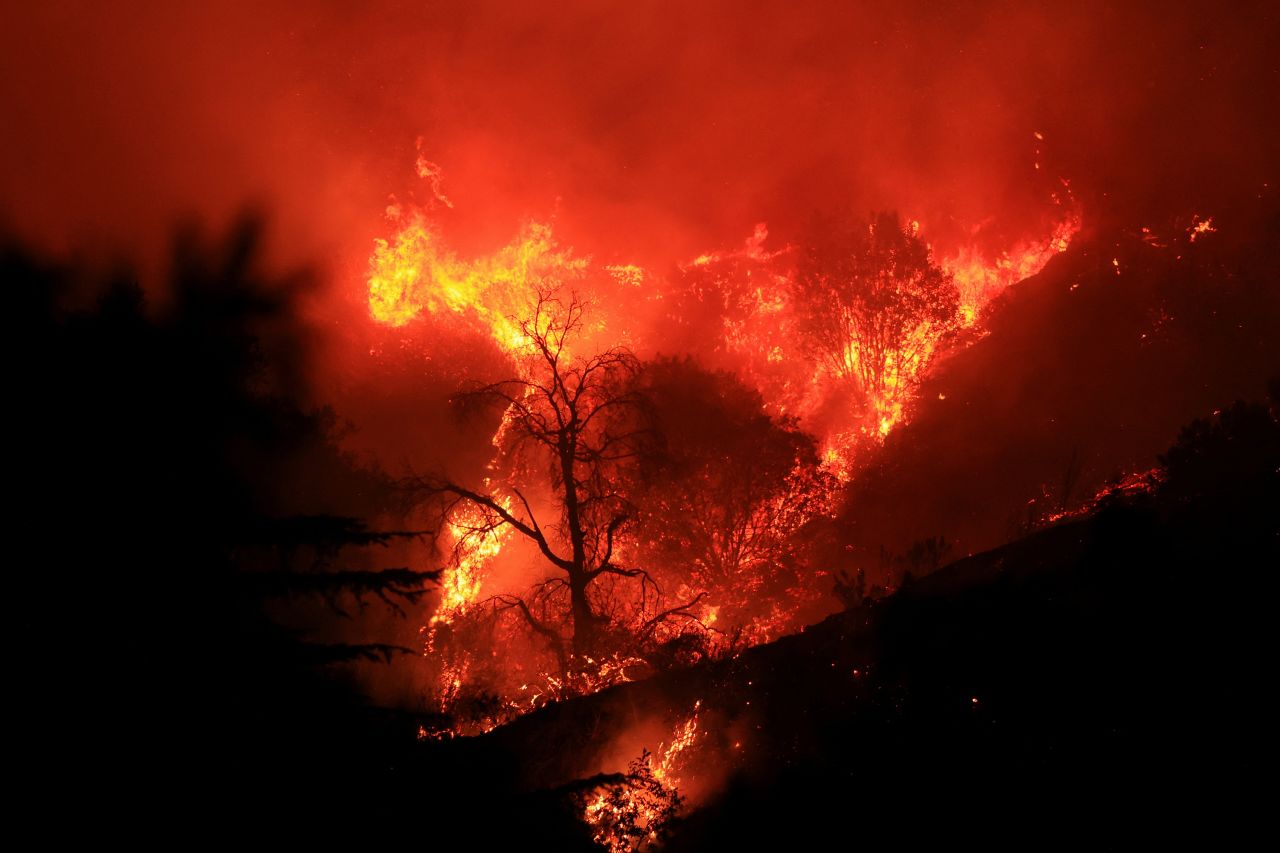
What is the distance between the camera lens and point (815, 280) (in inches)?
1655

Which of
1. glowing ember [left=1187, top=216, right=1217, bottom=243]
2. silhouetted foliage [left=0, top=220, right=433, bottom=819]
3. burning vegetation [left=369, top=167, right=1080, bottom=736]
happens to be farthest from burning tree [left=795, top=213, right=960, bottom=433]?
silhouetted foliage [left=0, top=220, right=433, bottom=819]

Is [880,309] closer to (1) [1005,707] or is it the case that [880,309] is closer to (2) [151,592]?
(1) [1005,707]

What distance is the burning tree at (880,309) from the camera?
1521 inches

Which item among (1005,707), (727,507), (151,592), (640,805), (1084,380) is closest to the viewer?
(151,592)

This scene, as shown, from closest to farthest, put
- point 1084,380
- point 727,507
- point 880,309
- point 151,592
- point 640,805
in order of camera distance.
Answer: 1. point 151,592
2. point 640,805
3. point 727,507
4. point 1084,380
5. point 880,309

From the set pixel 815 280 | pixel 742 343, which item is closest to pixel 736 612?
pixel 815 280

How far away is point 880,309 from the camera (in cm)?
3938

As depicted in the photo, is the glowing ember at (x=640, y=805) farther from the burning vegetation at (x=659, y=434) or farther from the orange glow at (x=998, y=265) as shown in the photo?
the orange glow at (x=998, y=265)

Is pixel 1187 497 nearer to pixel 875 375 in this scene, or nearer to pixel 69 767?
pixel 69 767

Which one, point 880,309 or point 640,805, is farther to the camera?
point 880,309

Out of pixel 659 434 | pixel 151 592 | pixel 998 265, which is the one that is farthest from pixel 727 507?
pixel 998 265

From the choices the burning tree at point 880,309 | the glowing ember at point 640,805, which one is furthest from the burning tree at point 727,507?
the glowing ember at point 640,805

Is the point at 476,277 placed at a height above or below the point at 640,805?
above

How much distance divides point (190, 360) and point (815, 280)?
113 ft
